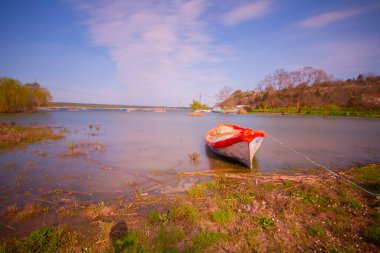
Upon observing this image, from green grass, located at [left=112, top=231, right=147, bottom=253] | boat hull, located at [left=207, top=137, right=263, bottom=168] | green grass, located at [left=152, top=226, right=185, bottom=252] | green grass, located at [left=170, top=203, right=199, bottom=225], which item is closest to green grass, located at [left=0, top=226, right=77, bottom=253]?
green grass, located at [left=112, top=231, right=147, bottom=253]

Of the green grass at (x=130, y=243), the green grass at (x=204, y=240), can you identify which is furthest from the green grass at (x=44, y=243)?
the green grass at (x=204, y=240)

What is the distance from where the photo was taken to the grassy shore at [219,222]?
12.8 ft

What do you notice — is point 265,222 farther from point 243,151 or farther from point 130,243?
point 243,151

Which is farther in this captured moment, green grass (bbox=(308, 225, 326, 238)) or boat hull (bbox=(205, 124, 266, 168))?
boat hull (bbox=(205, 124, 266, 168))

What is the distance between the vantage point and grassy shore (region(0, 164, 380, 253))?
12.8ft

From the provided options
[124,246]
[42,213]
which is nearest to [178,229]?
[124,246]

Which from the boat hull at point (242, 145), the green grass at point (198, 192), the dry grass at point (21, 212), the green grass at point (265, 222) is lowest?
the green grass at point (198, 192)

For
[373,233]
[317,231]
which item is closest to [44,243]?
[317,231]

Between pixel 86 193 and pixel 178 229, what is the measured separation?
14.6 ft

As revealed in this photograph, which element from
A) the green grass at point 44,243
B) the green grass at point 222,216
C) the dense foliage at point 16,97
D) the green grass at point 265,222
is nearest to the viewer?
the green grass at point 44,243

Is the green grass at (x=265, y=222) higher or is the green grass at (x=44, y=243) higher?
the green grass at (x=44, y=243)

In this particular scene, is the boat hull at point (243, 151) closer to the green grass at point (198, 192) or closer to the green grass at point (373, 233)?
the green grass at point (198, 192)

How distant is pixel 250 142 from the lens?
9.71 metres

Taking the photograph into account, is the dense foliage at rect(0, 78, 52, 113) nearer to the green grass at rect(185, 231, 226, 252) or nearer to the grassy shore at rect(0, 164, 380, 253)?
the grassy shore at rect(0, 164, 380, 253)
